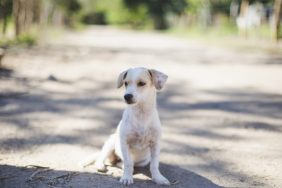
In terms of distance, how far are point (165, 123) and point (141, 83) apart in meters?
2.43

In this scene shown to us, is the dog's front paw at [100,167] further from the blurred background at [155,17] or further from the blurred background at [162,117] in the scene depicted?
the blurred background at [155,17]

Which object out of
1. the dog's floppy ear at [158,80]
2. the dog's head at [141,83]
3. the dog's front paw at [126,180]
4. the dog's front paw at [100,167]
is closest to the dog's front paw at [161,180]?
the dog's front paw at [126,180]

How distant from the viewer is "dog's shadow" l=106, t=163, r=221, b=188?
4.30 m

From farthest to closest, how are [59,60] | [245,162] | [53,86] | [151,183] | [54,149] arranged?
[59,60]
[53,86]
[54,149]
[245,162]
[151,183]

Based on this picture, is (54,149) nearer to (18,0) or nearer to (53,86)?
(53,86)

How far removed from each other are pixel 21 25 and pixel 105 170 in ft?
49.5

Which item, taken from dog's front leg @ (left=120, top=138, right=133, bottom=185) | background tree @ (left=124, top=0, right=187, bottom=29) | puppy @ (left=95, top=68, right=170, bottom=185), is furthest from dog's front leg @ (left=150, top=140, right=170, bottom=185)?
background tree @ (left=124, top=0, right=187, bottom=29)

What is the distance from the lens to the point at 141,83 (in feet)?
14.3

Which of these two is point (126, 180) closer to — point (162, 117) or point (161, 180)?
point (161, 180)

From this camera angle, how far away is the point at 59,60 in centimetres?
1314

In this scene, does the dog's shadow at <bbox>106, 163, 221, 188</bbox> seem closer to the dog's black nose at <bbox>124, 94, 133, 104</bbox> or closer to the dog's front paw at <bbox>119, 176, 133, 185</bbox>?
the dog's front paw at <bbox>119, 176, 133, 185</bbox>

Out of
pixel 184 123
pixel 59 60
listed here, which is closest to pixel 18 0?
pixel 59 60

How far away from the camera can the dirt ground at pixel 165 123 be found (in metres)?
4.54

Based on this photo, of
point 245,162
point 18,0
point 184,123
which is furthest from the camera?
point 18,0
